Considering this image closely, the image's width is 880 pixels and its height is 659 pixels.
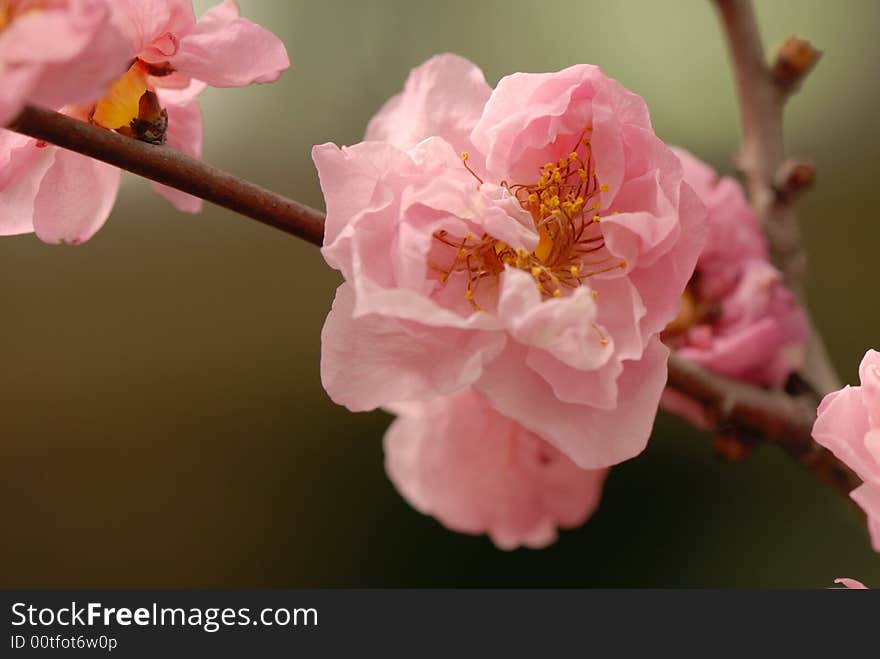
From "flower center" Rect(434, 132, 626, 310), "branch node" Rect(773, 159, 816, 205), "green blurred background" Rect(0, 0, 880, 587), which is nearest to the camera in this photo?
"flower center" Rect(434, 132, 626, 310)

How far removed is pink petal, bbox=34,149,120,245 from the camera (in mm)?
416

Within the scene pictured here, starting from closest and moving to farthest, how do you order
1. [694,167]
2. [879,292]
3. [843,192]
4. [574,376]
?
[574,376]
[694,167]
[879,292]
[843,192]

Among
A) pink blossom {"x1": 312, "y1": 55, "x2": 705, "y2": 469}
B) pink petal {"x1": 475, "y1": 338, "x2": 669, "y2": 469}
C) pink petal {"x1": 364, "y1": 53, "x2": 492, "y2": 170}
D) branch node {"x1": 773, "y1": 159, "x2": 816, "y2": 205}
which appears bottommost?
pink petal {"x1": 475, "y1": 338, "x2": 669, "y2": 469}

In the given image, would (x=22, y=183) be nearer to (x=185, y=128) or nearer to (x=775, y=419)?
(x=185, y=128)

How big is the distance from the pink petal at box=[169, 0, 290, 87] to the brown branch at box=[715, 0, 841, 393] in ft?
1.20

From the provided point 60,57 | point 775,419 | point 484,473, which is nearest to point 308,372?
point 484,473

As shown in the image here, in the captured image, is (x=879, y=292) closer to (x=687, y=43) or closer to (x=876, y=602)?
(x=687, y=43)

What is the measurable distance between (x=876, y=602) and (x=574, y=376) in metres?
0.16

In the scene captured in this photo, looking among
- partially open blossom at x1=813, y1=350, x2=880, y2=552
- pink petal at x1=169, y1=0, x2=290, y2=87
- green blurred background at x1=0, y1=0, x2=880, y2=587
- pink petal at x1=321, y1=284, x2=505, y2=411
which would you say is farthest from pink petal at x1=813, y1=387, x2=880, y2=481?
green blurred background at x1=0, y1=0, x2=880, y2=587

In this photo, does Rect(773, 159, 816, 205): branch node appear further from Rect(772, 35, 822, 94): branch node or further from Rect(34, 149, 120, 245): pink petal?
Rect(34, 149, 120, 245): pink petal

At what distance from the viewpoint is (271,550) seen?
7.48 feet

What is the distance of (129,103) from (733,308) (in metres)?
0.39

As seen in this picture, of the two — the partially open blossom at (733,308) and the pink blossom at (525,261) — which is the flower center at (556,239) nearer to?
the pink blossom at (525,261)

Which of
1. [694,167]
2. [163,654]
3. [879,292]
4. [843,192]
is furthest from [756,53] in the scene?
[843,192]
